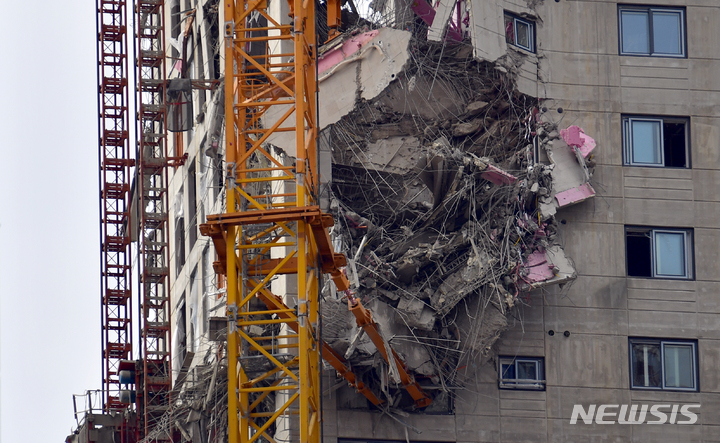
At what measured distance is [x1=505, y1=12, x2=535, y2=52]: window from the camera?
149ft

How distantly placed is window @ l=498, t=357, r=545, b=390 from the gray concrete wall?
7.9 inches

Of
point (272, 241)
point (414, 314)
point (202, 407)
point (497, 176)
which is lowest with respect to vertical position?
point (202, 407)

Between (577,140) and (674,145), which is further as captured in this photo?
(674,145)

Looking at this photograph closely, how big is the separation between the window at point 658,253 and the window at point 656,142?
202 cm

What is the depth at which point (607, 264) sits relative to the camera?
44812mm

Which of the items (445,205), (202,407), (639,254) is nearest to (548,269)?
(445,205)

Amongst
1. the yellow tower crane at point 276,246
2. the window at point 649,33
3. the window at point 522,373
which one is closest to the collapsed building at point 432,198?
the window at point 522,373

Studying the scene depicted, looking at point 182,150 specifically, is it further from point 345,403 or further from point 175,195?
point 345,403

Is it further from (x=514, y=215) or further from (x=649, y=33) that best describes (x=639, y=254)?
(x=649, y=33)

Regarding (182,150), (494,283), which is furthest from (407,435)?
(182,150)

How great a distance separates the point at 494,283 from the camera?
138ft

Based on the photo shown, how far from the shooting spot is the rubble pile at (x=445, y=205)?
42125 mm

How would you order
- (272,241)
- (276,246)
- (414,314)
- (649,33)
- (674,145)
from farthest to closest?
(649,33), (674,145), (414,314), (276,246), (272,241)

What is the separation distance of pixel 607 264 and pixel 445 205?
16.9ft
